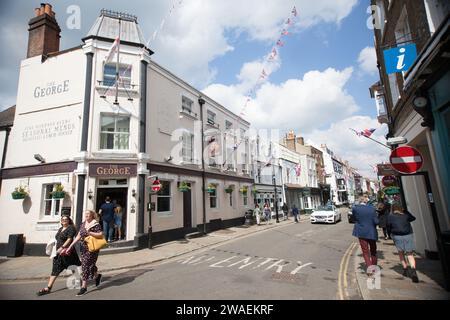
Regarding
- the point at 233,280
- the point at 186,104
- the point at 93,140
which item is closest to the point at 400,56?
the point at 233,280

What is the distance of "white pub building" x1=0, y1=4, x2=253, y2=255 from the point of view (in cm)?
1162

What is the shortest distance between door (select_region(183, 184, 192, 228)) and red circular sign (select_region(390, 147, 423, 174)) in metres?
12.1

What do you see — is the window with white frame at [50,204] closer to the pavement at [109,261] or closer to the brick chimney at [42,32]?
the pavement at [109,261]

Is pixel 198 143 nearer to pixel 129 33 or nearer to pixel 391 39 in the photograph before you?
pixel 129 33

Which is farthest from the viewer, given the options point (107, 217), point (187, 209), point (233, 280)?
point (187, 209)

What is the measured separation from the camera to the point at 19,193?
11727 millimetres

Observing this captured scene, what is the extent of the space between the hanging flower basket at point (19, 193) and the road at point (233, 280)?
581 cm

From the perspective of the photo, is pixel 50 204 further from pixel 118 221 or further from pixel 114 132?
pixel 114 132

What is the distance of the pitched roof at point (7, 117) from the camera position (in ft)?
46.2

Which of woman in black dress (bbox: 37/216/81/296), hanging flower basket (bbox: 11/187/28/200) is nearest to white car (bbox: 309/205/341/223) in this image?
woman in black dress (bbox: 37/216/81/296)

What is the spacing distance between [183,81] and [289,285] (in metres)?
14.2

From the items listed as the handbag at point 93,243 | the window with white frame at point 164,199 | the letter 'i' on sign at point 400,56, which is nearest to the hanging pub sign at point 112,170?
the window with white frame at point 164,199

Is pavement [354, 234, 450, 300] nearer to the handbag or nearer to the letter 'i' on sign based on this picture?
the letter 'i' on sign

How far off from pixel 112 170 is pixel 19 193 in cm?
459
